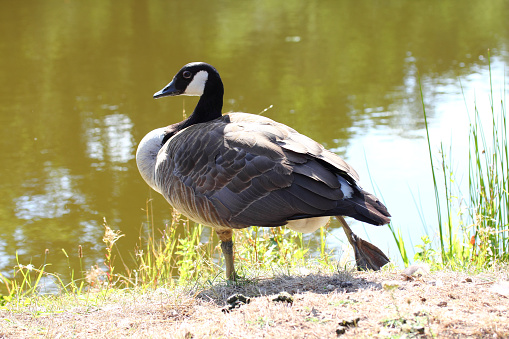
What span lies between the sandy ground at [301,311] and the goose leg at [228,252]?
6.1 inches

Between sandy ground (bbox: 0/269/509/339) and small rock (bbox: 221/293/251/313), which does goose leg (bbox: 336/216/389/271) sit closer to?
sandy ground (bbox: 0/269/509/339)

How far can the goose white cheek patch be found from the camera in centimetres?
504

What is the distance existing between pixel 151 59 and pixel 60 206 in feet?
22.2

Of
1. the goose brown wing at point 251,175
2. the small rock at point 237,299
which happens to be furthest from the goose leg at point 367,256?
the small rock at point 237,299

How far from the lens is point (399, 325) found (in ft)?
9.65

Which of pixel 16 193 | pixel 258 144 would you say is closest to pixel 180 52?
pixel 16 193

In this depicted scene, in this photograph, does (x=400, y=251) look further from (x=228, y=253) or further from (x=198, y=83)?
(x=198, y=83)

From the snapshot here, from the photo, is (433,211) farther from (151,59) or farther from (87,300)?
(151,59)

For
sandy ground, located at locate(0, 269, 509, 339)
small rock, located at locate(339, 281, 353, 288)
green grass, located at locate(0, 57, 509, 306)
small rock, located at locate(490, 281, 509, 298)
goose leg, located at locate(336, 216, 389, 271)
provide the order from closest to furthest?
sandy ground, located at locate(0, 269, 509, 339) < small rock, located at locate(490, 281, 509, 298) < small rock, located at locate(339, 281, 353, 288) < goose leg, located at locate(336, 216, 389, 271) < green grass, located at locate(0, 57, 509, 306)

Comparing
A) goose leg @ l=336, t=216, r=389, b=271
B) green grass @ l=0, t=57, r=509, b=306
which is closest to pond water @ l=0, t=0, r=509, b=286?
green grass @ l=0, t=57, r=509, b=306

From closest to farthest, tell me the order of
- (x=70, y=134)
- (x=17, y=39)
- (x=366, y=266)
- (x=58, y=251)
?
(x=366, y=266)
(x=58, y=251)
(x=70, y=134)
(x=17, y=39)

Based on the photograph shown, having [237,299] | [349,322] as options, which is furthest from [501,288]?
[237,299]

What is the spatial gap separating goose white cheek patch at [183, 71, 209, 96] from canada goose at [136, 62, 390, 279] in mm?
499

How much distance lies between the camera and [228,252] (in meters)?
4.31
